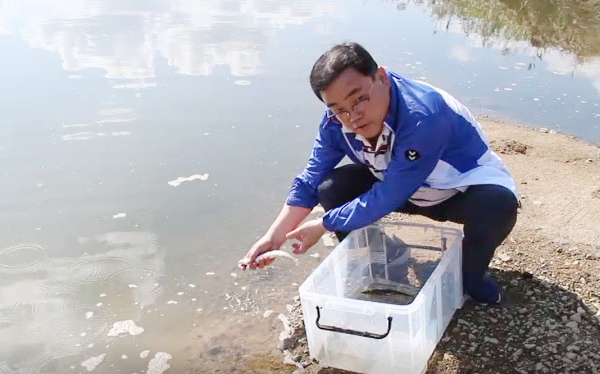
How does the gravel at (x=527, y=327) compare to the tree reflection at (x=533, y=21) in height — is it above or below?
below

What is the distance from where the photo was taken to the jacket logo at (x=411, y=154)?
7.66 ft

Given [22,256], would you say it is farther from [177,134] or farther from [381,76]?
[381,76]

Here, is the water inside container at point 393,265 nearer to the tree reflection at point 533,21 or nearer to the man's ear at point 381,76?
the man's ear at point 381,76

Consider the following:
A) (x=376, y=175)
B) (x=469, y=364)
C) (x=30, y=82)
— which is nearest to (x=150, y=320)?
(x=376, y=175)

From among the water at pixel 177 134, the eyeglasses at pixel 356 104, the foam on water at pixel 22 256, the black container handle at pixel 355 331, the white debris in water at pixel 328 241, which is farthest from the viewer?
the white debris in water at pixel 328 241

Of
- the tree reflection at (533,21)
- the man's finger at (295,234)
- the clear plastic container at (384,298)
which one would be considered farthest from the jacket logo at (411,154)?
the tree reflection at (533,21)

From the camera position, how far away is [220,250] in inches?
139

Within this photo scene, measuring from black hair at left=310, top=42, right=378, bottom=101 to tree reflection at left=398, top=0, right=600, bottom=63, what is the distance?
5.26 metres

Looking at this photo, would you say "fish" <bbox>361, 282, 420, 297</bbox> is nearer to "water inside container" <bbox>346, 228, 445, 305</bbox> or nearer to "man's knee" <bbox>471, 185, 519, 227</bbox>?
"water inside container" <bbox>346, 228, 445, 305</bbox>

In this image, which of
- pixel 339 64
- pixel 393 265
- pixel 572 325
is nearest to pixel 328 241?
pixel 393 265

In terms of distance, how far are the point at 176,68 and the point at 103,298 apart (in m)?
3.63

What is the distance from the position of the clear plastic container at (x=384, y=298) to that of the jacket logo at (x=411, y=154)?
41 cm

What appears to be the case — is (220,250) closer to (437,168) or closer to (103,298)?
(103,298)

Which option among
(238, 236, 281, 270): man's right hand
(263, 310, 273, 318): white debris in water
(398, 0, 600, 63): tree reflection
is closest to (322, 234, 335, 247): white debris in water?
(263, 310, 273, 318): white debris in water
